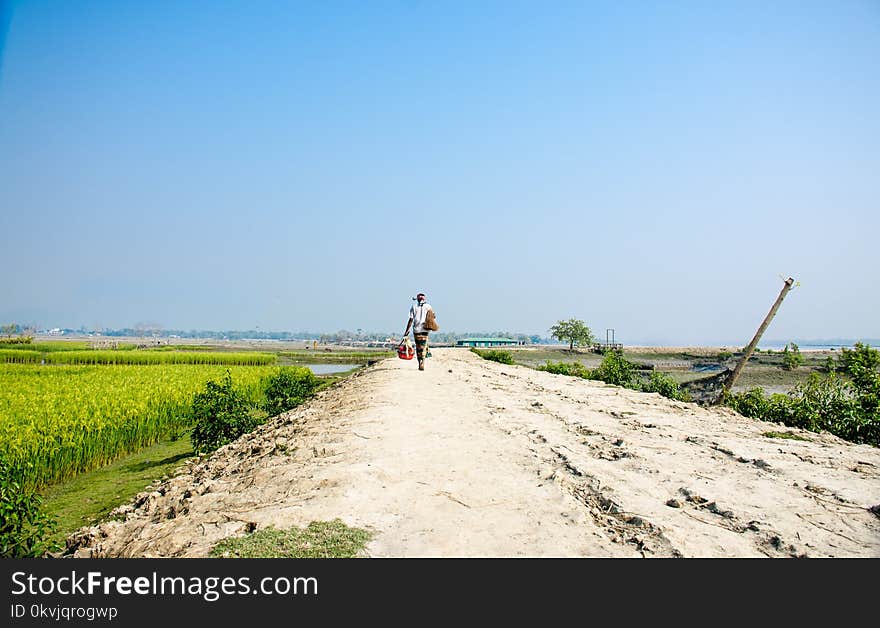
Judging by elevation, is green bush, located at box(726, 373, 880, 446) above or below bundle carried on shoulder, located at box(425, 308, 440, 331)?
below

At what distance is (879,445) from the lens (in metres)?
9.36

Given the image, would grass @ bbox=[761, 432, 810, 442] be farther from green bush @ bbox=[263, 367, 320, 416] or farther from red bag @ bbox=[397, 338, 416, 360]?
green bush @ bbox=[263, 367, 320, 416]

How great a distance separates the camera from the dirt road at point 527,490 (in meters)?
4.24

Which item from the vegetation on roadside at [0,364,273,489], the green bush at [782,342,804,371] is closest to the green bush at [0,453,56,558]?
the vegetation on roadside at [0,364,273,489]

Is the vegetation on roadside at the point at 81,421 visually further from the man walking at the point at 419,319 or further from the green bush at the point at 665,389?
the green bush at the point at 665,389

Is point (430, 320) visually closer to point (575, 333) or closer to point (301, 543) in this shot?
point (301, 543)

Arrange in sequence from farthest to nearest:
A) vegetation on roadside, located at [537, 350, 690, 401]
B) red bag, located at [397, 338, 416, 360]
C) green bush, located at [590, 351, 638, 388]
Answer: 1. red bag, located at [397, 338, 416, 360]
2. green bush, located at [590, 351, 638, 388]
3. vegetation on roadside, located at [537, 350, 690, 401]

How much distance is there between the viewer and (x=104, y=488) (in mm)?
9602

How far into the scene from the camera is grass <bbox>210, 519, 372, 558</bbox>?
12.8ft

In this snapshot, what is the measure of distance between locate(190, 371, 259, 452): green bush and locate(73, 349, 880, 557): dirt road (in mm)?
1790

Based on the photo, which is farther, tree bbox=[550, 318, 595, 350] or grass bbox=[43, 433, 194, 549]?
tree bbox=[550, 318, 595, 350]

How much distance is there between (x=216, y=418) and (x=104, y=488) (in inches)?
86.2

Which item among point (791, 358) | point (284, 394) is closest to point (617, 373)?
point (284, 394)
